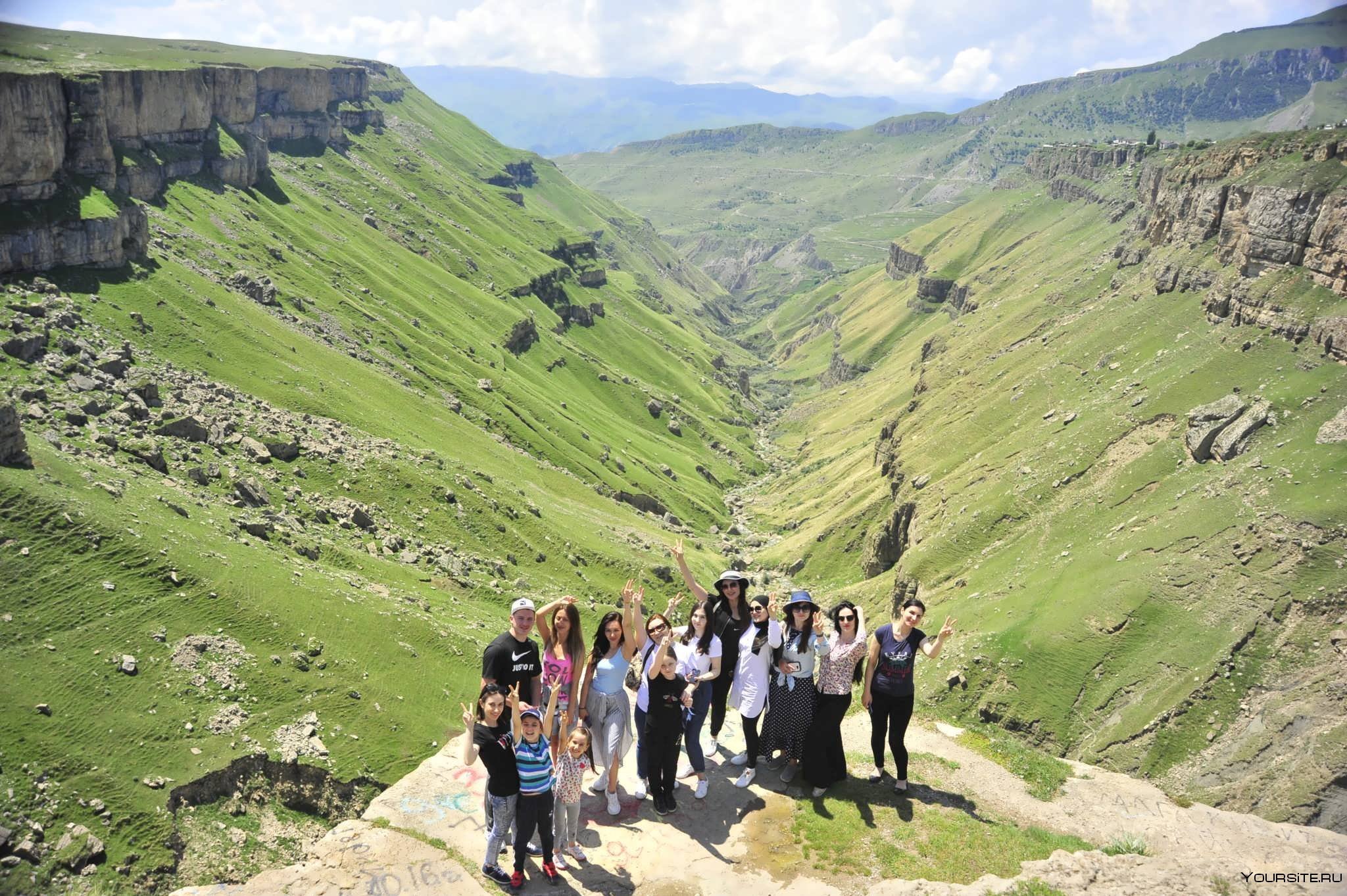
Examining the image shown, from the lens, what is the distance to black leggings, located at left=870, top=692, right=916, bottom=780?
960 inches

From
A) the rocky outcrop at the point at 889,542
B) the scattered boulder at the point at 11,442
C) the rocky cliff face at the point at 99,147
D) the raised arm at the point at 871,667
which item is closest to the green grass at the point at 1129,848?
the raised arm at the point at 871,667

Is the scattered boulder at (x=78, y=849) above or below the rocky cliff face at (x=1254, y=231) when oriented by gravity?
below

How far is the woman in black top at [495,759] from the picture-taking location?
19812mm

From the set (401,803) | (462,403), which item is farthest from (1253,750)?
(462,403)

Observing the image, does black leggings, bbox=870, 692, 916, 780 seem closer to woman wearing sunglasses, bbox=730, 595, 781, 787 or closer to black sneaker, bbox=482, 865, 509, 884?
woman wearing sunglasses, bbox=730, 595, 781, 787

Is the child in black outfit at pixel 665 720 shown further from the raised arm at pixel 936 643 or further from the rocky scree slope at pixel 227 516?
the rocky scree slope at pixel 227 516

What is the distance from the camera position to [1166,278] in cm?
11269

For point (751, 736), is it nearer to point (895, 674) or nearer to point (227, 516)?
point (895, 674)

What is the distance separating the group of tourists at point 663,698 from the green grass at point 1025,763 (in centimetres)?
487

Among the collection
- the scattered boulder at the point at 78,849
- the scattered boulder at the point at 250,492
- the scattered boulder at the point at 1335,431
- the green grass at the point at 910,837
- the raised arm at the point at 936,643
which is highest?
the scattered boulder at the point at 1335,431

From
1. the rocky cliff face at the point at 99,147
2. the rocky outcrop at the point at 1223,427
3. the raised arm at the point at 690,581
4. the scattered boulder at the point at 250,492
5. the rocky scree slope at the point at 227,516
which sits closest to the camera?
the raised arm at the point at 690,581

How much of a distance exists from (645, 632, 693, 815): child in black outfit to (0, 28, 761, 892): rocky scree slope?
17.4 m

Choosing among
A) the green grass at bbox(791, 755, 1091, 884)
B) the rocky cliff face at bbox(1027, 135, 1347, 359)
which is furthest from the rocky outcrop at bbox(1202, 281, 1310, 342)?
the green grass at bbox(791, 755, 1091, 884)

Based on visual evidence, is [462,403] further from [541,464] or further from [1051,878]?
[1051,878]
